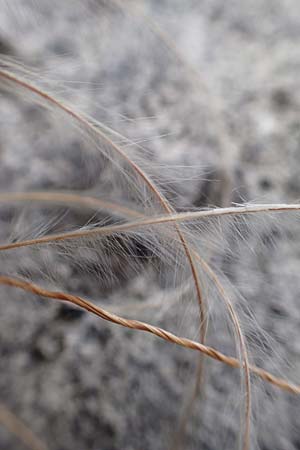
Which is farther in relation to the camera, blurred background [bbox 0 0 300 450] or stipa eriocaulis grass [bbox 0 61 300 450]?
blurred background [bbox 0 0 300 450]

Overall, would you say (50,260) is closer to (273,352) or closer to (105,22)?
(273,352)

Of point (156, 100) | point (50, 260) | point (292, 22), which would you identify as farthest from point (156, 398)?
point (292, 22)

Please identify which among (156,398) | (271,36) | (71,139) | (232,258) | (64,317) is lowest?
(156,398)

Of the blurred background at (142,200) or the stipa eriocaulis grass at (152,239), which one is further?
the blurred background at (142,200)

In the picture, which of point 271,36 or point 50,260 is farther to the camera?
point 271,36
